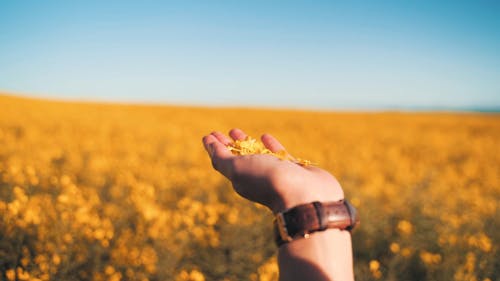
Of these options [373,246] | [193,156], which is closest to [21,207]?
[373,246]

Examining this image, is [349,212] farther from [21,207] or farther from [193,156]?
[193,156]

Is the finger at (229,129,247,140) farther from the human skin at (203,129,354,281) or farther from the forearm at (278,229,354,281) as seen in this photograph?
the forearm at (278,229,354,281)

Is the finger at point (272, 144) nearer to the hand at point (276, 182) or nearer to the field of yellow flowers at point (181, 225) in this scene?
the hand at point (276, 182)

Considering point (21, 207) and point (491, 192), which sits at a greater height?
point (21, 207)

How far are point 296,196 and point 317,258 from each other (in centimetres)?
21

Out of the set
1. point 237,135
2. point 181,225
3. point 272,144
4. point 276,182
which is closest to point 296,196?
point 276,182

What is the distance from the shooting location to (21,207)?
2445mm

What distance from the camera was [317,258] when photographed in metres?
1.16

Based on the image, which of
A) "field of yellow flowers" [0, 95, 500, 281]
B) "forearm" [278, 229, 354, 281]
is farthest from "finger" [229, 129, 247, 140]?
"forearm" [278, 229, 354, 281]

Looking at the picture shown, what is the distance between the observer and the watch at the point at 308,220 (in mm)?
1174

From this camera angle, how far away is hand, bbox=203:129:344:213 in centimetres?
128

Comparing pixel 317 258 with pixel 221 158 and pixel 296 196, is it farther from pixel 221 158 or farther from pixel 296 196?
pixel 221 158

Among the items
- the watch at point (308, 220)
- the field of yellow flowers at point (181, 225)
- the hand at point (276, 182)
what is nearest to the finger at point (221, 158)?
the hand at point (276, 182)

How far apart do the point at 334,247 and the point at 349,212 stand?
0.13 meters
